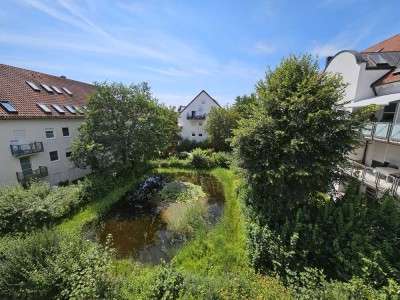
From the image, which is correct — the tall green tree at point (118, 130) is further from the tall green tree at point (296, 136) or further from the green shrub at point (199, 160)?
the tall green tree at point (296, 136)

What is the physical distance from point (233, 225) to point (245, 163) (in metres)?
3.92

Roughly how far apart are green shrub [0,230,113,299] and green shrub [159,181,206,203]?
8945 millimetres

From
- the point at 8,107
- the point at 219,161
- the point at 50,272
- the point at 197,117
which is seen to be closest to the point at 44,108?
the point at 8,107

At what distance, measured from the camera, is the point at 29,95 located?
18.1 meters

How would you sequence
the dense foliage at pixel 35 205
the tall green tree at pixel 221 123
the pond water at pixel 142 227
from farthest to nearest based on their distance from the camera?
the tall green tree at pixel 221 123
the dense foliage at pixel 35 205
the pond water at pixel 142 227

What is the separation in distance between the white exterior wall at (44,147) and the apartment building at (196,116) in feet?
55.0

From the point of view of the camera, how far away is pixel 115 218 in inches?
498

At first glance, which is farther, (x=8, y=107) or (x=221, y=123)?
(x=221, y=123)

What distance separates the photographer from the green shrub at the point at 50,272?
5664 mm

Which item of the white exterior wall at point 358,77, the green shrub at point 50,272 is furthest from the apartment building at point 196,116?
the green shrub at point 50,272

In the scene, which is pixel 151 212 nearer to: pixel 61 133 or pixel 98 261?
pixel 98 261

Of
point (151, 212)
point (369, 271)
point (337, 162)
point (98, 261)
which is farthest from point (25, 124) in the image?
point (369, 271)

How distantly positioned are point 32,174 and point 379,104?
25.4 metres

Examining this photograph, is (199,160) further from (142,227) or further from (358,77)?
(358,77)
